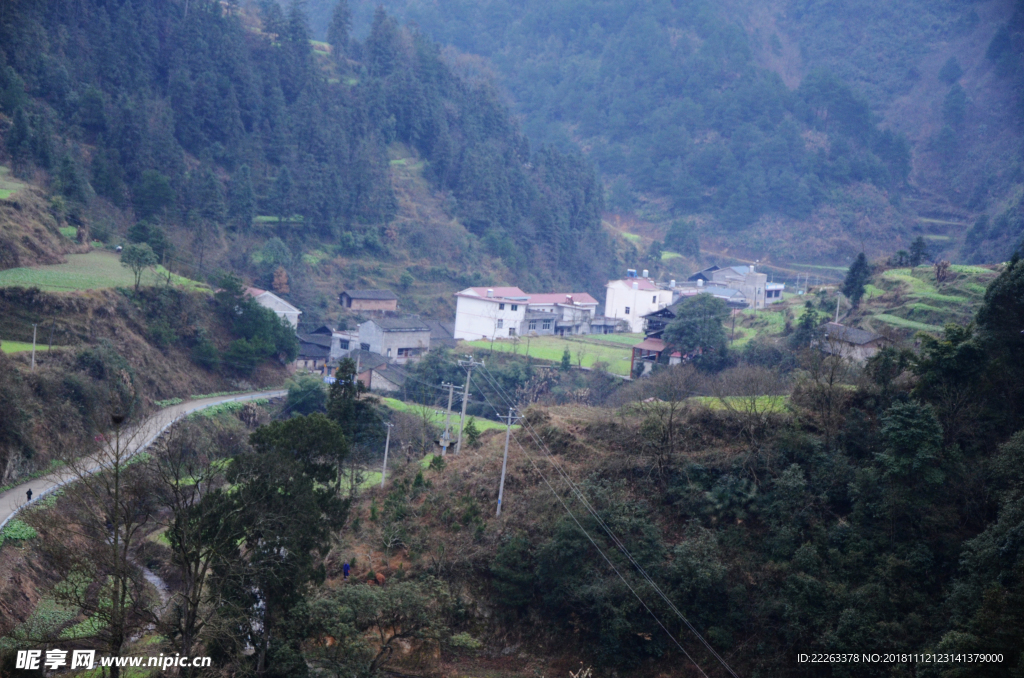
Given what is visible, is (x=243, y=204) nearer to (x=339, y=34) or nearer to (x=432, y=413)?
(x=432, y=413)

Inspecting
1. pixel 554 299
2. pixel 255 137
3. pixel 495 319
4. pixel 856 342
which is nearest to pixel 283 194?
pixel 255 137

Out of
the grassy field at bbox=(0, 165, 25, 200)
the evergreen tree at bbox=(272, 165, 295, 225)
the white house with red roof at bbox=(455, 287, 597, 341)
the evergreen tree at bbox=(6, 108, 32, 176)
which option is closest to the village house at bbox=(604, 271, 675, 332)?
the white house with red roof at bbox=(455, 287, 597, 341)

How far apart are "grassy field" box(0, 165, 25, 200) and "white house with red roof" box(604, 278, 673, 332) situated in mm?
25203

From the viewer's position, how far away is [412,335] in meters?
34.2

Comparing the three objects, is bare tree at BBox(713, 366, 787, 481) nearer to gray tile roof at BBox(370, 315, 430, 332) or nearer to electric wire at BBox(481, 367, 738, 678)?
electric wire at BBox(481, 367, 738, 678)

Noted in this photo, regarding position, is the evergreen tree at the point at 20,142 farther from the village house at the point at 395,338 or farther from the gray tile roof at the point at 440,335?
the gray tile roof at the point at 440,335

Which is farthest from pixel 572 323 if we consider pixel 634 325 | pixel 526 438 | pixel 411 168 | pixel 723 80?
pixel 723 80

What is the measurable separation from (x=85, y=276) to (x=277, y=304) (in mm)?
8493

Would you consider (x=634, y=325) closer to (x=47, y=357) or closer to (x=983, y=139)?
(x=47, y=357)

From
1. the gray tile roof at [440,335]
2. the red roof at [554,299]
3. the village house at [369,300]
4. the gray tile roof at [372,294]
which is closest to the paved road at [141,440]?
the gray tile roof at [440,335]

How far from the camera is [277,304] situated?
→ 3259 cm

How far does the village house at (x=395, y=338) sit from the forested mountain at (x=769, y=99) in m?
34.3

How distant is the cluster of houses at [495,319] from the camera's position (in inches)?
1168

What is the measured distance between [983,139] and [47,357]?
6936 cm
